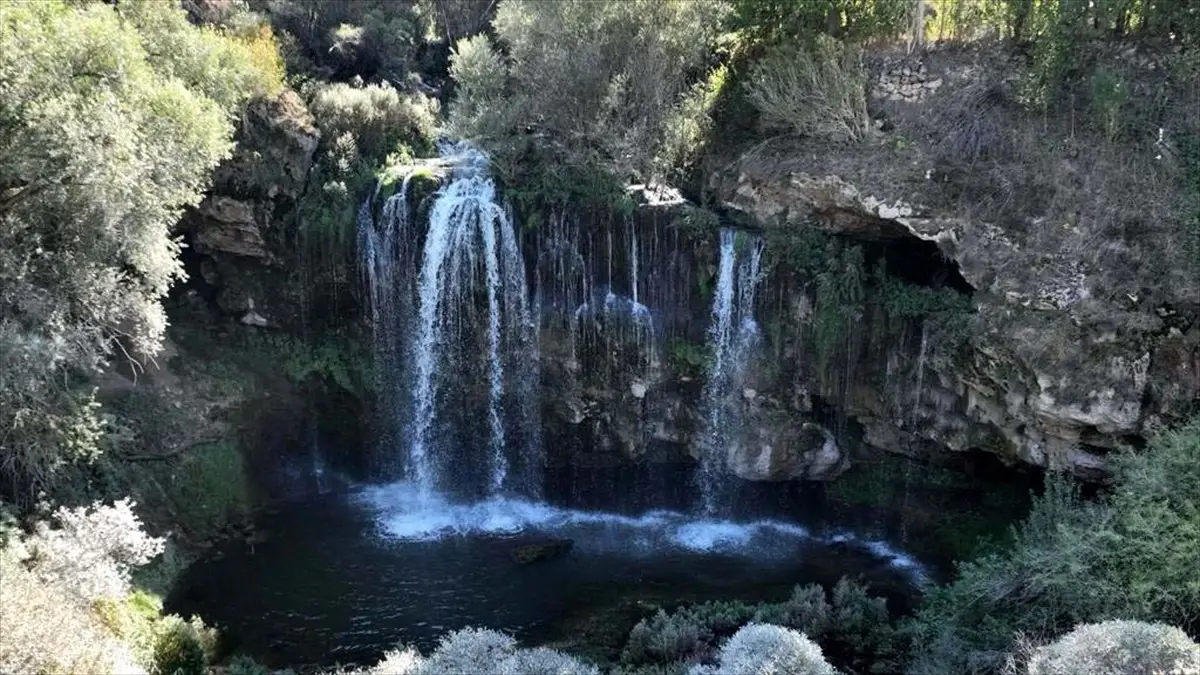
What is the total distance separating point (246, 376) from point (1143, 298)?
19.5 metres

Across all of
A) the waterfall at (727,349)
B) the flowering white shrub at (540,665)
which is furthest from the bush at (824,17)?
the flowering white shrub at (540,665)

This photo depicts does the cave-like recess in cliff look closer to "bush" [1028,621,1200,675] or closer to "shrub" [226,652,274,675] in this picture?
"bush" [1028,621,1200,675]

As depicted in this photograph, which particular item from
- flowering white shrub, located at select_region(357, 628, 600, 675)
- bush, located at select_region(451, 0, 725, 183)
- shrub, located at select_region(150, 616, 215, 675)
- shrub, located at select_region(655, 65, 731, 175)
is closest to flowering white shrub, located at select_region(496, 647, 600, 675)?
flowering white shrub, located at select_region(357, 628, 600, 675)

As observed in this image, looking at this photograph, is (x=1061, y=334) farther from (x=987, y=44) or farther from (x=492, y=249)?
(x=492, y=249)

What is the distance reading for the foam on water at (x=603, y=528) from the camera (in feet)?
63.1

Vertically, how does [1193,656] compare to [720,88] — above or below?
below

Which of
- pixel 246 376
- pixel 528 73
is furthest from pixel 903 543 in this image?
pixel 246 376

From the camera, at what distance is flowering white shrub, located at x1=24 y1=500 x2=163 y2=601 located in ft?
44.1

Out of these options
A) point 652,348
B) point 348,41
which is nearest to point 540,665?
point 652,348

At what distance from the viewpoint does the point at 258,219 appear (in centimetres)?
2127

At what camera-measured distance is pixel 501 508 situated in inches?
831

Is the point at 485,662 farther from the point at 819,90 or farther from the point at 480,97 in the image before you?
the point at 480,97

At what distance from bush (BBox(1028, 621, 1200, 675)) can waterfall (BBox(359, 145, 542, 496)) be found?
1289 centimetres

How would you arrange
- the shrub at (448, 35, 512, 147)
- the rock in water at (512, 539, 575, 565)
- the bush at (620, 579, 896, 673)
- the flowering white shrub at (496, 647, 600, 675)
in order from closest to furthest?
the flowering white shrub at (496, 647, 600, 675)
the bush at (620, 579, 896, 673)
the rock in water at (512, 539, 575, 565)
the shrub at (448, 35, 512, 147)
